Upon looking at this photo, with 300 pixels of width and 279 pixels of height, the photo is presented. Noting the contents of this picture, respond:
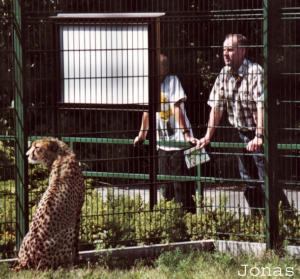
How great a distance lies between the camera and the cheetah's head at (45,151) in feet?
36.7

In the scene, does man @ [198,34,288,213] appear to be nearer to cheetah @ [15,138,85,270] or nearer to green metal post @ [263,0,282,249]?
green metal post @ [263,0,282,249]

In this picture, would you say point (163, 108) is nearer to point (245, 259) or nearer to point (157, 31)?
point (157, 31)

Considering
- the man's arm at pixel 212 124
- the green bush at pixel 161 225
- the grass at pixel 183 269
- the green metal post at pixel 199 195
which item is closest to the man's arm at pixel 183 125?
the man's arm at pixel 212 124

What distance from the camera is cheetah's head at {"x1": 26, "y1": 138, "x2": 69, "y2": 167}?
11188 mm

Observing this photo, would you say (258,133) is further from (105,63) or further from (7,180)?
(7,180)

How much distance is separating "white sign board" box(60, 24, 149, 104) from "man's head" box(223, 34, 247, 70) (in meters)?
0.89

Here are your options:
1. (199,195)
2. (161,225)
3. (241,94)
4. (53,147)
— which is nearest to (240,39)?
(241,94)

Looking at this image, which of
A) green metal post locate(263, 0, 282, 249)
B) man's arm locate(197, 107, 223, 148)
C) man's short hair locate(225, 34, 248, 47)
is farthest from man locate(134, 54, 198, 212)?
green metal post locate(263, 0, 282, 249)

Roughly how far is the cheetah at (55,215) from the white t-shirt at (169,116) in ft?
5.02

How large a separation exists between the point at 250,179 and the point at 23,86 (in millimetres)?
2561

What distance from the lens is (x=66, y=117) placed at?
49.1 ft

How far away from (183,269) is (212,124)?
221 centimetres

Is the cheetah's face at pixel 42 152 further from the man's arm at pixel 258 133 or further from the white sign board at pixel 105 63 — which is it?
the man's arm at pixel 258 133

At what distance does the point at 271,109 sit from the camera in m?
11.8
